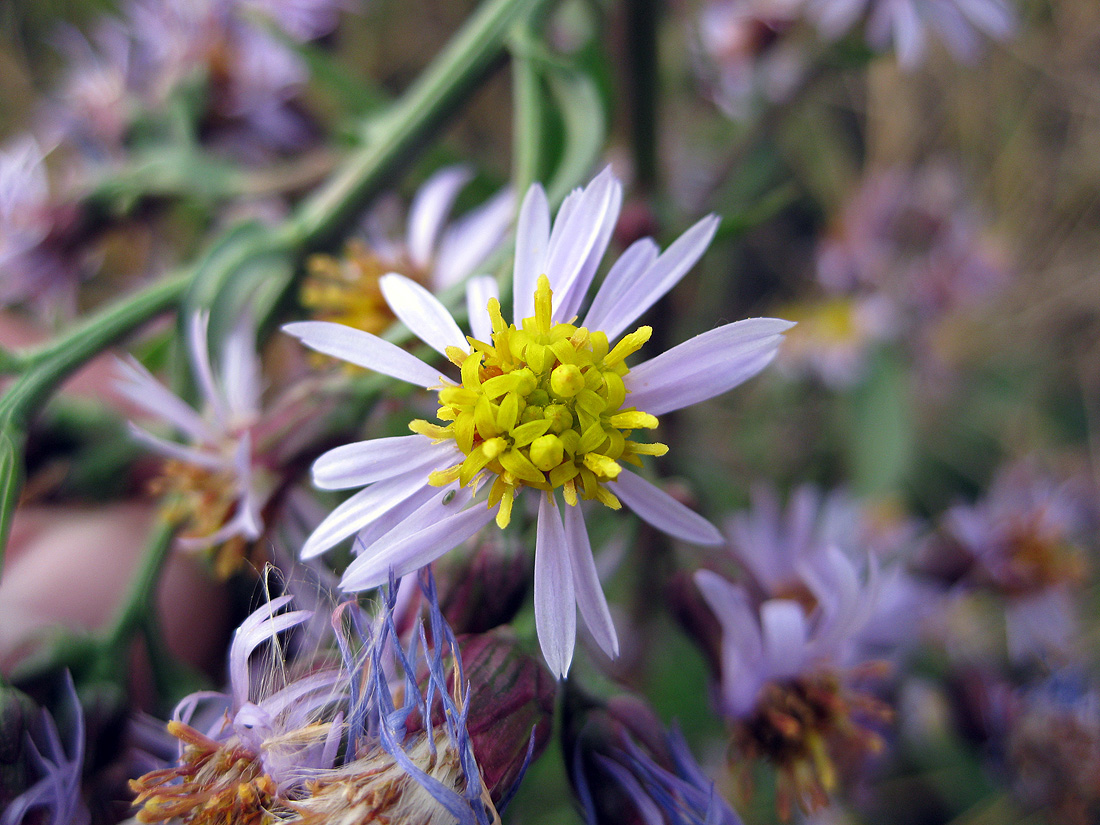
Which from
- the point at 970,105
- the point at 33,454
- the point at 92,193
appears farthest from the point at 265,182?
the point at 970,105

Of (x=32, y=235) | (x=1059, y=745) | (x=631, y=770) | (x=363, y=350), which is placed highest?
(x=32, y=235)

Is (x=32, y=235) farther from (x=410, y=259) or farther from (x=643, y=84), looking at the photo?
(x=643, y=84)

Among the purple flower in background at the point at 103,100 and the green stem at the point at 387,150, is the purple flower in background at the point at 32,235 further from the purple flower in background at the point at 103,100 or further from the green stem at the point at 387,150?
the green stem at the point at 387,150

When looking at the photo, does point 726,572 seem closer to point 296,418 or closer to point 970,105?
point 296,418

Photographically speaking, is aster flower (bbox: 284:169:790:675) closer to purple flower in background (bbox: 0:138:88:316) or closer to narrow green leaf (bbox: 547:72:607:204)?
narrow green leaf (bbox: 547:72:607:204)

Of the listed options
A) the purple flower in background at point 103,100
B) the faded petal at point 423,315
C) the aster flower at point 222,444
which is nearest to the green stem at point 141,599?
the aster flower at point 222,444

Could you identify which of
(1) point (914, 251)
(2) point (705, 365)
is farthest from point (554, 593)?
(1) point (914, 251)
